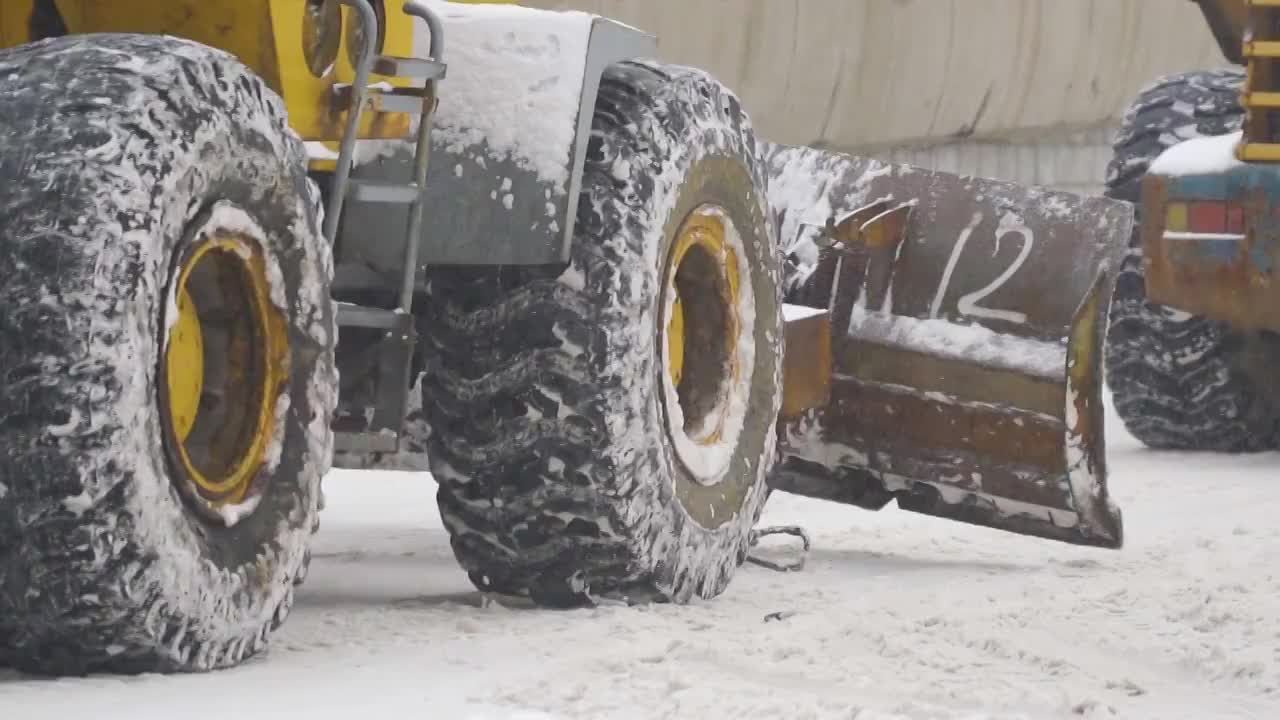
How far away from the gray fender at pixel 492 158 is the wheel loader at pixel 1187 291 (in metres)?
3.51

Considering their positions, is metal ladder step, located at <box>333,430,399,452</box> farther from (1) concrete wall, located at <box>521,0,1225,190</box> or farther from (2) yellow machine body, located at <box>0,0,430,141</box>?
(1) concrete wall, located at <box>521,0,1225,190</box>

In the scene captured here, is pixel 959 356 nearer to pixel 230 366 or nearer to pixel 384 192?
pixel 384 192

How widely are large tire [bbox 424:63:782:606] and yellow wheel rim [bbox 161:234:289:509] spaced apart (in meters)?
0.77

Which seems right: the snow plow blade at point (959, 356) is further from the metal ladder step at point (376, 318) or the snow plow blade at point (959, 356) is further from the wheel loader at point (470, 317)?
the metal ladder step at point (376, 318)

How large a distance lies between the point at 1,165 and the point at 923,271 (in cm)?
306

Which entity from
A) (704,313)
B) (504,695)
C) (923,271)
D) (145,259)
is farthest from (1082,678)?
(923,271)

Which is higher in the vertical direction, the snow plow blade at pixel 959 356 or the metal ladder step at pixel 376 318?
the metal ladder step at pixel 376 318

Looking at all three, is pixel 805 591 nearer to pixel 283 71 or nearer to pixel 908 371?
pixel 908 371

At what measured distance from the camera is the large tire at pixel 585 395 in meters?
4.47

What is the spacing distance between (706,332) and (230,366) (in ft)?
4.99

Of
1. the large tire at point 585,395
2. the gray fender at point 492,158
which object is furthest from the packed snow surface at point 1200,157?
the gray fender at point 492,158

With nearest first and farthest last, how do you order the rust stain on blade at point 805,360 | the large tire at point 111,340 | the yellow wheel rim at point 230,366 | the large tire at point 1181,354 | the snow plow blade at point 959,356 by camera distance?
the large tire at point 111,340
the yellow wheel rim at point 230,366
the rust stain on blade at point 805,360
the snow plow blade at point 959,356
the large tire at point 1181,354

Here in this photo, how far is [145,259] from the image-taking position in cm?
337

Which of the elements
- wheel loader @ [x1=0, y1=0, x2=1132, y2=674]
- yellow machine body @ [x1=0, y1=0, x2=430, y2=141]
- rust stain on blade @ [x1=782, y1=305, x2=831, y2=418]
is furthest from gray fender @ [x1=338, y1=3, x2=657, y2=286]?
rust stain on blade @ [x1=782, y1=305, x2=831, y2=418]
